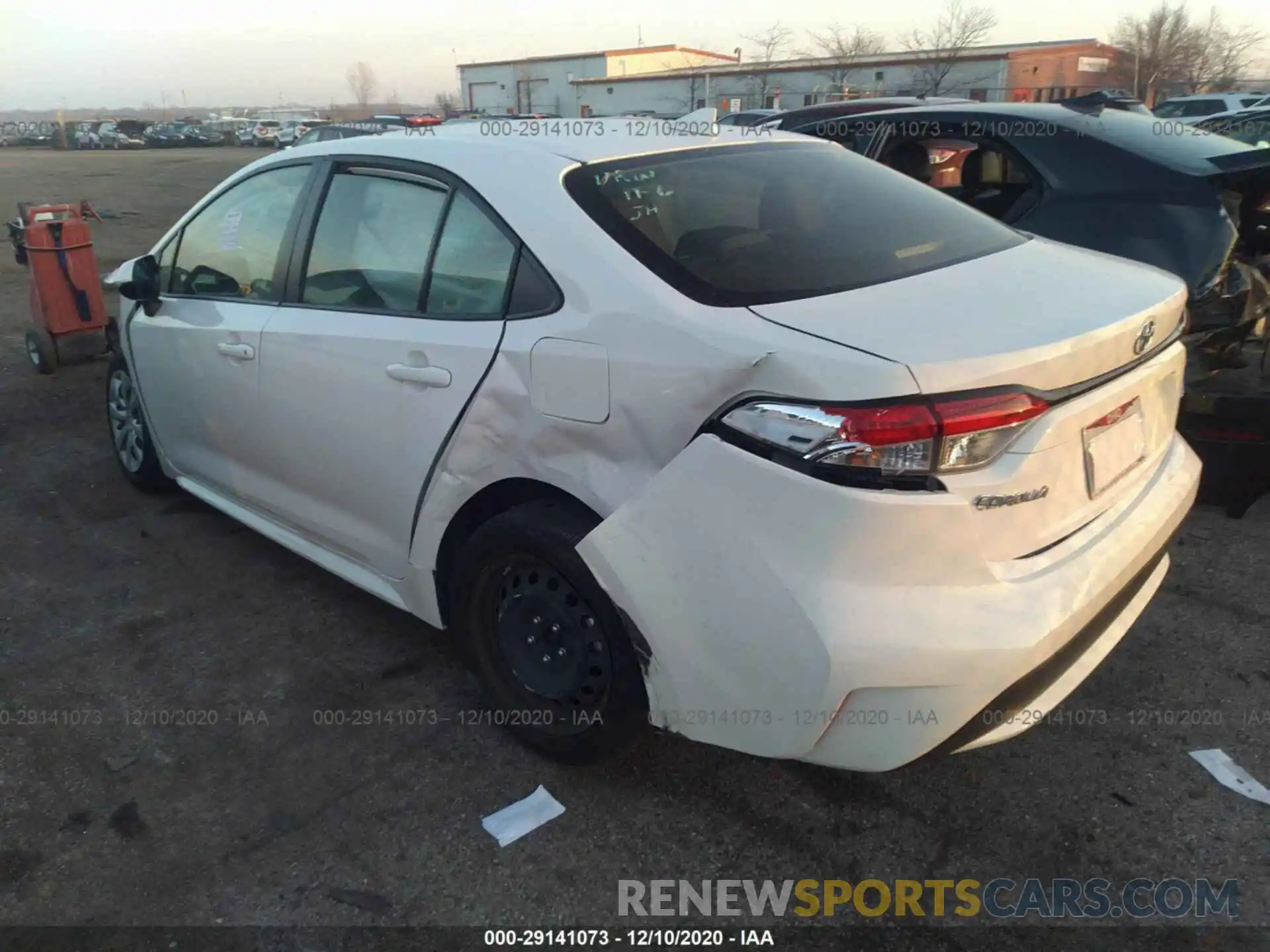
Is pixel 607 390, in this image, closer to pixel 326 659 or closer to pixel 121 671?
pixel 326 659

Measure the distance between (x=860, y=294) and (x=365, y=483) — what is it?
161cm

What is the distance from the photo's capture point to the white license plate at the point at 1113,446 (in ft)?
6.95

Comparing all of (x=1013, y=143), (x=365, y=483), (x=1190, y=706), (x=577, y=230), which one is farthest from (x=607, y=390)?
(x=1013, y=143)

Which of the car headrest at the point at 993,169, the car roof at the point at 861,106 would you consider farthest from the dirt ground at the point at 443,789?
the car roof at the point at 861,106

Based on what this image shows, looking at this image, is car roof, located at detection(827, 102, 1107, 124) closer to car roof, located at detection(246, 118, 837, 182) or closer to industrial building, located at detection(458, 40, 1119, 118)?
car roof, located at detection(246, 118, 837, 182)

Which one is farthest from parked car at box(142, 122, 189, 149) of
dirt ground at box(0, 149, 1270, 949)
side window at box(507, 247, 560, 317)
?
side window at box(507, 247, 560, 317)

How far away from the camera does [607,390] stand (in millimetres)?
2164

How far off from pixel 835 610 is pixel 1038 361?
66 cm

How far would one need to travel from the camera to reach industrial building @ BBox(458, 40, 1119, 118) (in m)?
44.5

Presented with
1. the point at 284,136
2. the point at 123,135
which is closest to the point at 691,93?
the point at 284,136

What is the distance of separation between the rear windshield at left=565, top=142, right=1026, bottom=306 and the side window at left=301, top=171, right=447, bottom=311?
56cm

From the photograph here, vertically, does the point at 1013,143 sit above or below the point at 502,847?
above

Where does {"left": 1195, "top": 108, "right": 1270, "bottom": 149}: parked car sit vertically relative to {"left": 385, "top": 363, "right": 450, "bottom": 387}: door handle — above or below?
above

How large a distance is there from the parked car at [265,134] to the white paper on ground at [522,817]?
53326 millimetres
